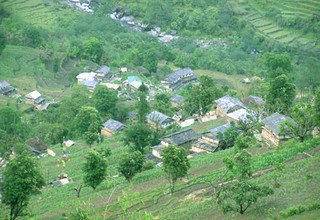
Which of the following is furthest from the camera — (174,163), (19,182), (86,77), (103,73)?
(103,73)

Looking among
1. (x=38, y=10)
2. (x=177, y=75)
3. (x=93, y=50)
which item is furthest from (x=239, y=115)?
(x=38, y=10)

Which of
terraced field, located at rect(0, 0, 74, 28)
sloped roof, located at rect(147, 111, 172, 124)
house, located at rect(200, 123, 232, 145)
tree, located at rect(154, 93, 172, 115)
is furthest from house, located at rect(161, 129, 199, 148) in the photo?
terraced field, located at rect(0, 0, 74, 28)

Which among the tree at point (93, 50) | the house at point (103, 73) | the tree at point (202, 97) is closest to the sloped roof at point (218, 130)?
the tree at point (202, 97)

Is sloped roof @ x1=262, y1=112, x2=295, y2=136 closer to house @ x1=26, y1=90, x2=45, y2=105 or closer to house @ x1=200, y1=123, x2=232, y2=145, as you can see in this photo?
house @ x1=200, y1=123, x2=232, y2=145

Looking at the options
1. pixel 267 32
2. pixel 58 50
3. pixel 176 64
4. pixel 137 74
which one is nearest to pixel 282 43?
pixel 267 32

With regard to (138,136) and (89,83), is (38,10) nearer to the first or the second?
(89,83)

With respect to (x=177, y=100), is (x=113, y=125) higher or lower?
higher
